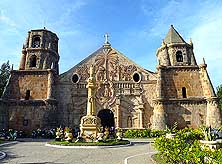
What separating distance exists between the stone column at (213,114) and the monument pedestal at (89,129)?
42.7 feet

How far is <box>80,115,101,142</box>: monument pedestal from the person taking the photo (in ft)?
54.5

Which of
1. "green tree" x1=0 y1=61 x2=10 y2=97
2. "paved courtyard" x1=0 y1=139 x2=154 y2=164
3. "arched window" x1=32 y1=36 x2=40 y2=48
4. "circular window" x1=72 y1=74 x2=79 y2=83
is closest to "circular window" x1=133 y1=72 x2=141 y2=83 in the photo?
"circular window" x1=72 y1=74 x2=79 y2=83

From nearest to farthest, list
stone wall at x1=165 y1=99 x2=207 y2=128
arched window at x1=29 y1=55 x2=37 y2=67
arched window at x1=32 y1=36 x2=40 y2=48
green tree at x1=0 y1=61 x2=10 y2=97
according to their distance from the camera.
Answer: stone wall at x1=165 y1=99 x2=207 y2=128, arched window at x1=29 y1=55 x2=37 y2=67, arched window at x1=32 y1=36 x2=40 y2=48, green tree at x1=0 y1=61 x2=10 y2=97

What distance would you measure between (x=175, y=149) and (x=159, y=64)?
21.2 metres

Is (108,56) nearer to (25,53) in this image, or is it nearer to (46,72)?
(46,72)

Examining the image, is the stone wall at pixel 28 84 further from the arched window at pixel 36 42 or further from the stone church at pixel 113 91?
the arched window at pixel 36 42

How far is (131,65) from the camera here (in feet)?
91.0

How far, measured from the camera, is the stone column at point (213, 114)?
904 inches

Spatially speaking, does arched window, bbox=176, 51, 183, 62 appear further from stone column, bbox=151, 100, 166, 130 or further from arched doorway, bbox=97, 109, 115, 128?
arched doorway, bbox=97, 109, 115, 128

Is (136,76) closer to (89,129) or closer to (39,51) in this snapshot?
(89,129)

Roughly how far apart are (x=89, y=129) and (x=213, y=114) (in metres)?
14.0

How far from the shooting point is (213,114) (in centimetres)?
2338

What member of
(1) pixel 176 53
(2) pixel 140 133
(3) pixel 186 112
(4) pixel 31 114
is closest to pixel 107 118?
(2) pixel 140 133

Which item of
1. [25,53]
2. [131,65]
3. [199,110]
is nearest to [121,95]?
[131,65]
